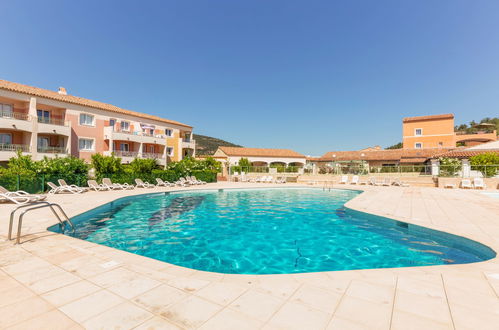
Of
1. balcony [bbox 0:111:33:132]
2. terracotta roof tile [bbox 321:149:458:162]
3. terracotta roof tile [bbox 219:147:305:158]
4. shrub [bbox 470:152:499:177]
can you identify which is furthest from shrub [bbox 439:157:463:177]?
balcony [bbox 0:111:33:132]

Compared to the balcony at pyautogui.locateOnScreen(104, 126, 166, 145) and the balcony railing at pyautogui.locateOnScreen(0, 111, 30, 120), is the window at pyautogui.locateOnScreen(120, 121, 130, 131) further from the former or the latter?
the balcony railing at pyautogui.locateOnScreen(0, 111, 30, 120)

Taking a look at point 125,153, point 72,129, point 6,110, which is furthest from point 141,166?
point 6,110

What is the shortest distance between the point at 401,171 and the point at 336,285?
26.7 m

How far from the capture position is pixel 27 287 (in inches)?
125

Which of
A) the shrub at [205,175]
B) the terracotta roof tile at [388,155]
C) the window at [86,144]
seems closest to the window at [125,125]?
the window at [86,144]

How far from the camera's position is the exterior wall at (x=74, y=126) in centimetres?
2023

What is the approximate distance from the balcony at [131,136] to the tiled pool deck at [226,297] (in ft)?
79.8

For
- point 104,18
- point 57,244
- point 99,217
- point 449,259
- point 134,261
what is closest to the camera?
point 134,261

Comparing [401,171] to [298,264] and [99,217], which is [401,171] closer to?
[298,264]

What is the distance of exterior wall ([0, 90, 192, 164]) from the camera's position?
20.2 metres

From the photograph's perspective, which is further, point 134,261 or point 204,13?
point 204,13

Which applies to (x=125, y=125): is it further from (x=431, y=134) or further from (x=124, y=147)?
(x=431, y=134)

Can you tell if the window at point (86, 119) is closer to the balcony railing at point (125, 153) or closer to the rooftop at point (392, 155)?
the balcony railing at point (125, 153)

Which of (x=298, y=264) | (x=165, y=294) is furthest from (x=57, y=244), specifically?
(x=298, y=264)
